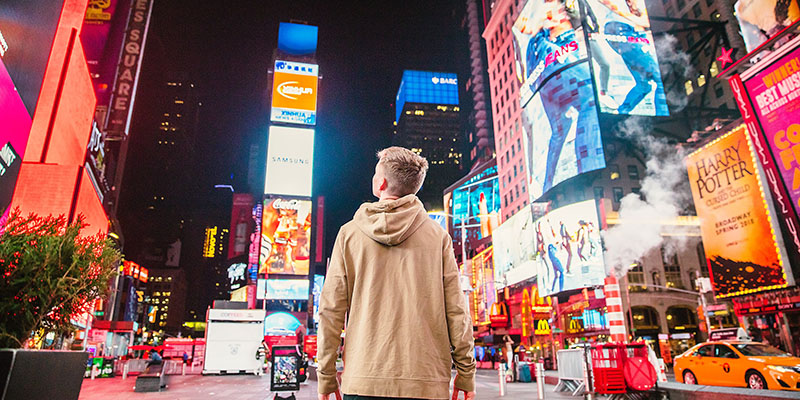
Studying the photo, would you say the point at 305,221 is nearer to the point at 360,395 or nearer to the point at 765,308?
the point at 765,308

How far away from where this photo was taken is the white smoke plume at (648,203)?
142 feet

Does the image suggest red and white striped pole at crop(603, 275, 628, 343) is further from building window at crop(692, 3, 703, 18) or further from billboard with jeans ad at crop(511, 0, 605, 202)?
building window at crop(692, 3, 703, 18)

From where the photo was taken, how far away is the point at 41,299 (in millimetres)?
3350

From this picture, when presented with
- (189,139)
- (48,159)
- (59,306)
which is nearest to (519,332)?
(48,159)

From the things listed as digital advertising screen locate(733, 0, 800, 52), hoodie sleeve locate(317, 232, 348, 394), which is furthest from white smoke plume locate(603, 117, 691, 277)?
hoodie sleeve locate(317, 232, 348, 394)

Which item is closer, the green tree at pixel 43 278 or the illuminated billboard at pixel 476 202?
the green tree at pixel 43 278

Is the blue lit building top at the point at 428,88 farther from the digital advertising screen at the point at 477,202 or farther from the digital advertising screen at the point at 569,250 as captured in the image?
the digital advertising screen at the point at 569,250

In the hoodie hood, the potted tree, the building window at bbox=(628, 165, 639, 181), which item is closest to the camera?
the hoodie hood

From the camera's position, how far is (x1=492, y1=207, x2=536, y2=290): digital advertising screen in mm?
49562

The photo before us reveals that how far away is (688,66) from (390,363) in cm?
5621

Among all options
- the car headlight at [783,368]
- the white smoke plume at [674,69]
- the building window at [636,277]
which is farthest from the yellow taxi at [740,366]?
the white smoke plume at [674,69]

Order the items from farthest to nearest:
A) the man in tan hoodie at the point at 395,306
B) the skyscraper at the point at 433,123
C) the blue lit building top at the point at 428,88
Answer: the blue lit building top at the point at 428,88, the skyscraper at the point at 433,123, the man in tan hoodie at the point at 395,306

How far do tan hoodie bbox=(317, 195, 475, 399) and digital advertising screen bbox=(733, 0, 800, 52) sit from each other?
14.9 m

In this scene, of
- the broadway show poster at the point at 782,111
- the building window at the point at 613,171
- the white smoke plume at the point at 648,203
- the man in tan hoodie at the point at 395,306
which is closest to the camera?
the man in tan hoodie at the point at 395,306
